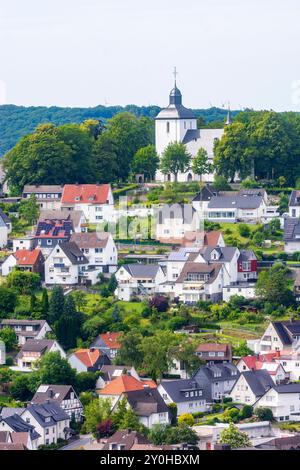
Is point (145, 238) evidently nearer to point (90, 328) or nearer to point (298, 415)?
point (90, 328)

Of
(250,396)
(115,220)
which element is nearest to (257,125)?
(115,220)

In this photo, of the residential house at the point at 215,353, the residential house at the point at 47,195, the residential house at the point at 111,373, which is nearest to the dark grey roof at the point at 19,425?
the residential house at the point at 111,373

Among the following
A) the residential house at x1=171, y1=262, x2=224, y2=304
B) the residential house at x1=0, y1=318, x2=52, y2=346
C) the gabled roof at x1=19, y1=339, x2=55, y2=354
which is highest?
the residential house at x1=171, y1=262, x2=224, y2=304

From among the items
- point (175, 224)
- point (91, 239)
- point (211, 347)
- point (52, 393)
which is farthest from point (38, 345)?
point (175, 224)

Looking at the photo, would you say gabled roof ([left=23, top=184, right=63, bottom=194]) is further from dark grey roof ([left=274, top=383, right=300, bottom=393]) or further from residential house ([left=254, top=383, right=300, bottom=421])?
residential house ([left=254, top=383, right=300, bottom=421])

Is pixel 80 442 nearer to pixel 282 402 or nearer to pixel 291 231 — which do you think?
pixel 282 402

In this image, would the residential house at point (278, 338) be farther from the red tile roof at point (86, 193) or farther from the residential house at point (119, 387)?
the red tile roof at point (86, 193)

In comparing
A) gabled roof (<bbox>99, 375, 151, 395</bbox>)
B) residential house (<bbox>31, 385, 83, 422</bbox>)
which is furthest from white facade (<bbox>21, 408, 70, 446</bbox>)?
gabled roof (<bbox>99, 375, 151, 395</bbox>)

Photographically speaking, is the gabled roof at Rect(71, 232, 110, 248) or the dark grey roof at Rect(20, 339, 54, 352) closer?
the dark grey roof at Rect(20, 339, 54, 352)
